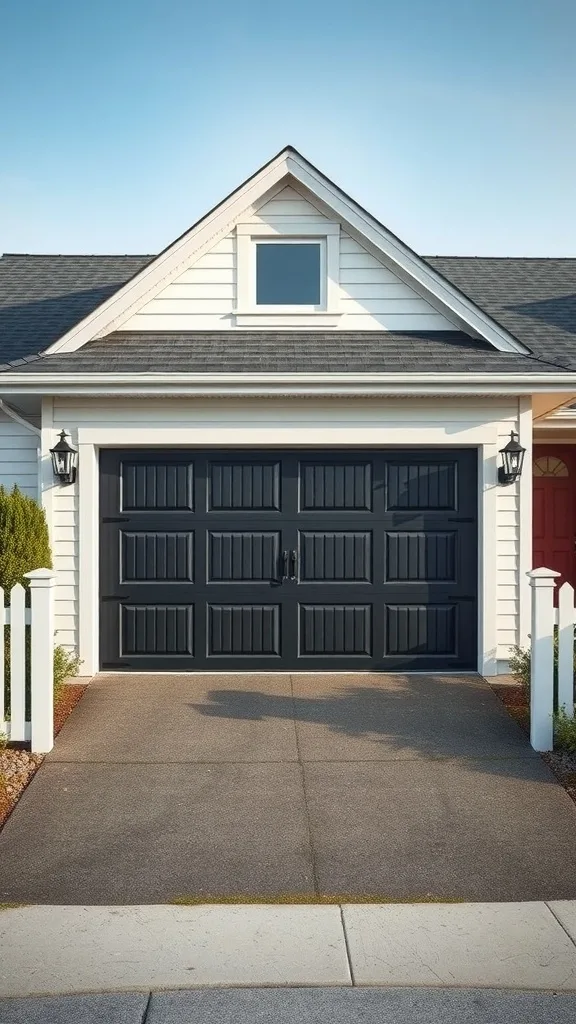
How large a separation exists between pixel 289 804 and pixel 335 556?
345cm

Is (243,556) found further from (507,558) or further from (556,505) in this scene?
(556,505)

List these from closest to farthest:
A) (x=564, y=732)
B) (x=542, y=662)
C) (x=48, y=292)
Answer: (x=564, y=732) → (x=542, y=662) → (x=48, y=292)

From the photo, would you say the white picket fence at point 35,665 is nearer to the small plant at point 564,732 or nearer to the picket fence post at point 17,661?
the picket fence post at point 17,661

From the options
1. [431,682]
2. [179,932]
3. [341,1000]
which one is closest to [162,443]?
[431,682]

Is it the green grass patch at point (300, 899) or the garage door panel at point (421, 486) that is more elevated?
the garage door panel at point (421, 486)

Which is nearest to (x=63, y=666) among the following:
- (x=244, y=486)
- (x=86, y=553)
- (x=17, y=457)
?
(x=86, y=553)

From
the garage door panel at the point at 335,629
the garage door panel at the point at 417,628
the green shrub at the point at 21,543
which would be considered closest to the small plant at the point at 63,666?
the green shrub at the point at 21,543

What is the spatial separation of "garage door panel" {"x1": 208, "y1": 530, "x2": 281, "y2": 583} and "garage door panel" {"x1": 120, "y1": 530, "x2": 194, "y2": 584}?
239mm

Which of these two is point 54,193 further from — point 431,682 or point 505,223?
point 431,682

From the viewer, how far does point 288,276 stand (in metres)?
8.95

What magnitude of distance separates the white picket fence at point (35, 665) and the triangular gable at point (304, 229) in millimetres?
3377

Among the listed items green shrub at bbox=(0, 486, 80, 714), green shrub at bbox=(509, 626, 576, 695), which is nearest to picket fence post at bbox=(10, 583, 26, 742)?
green shrub at bbox=(0, 486, 80, 714)

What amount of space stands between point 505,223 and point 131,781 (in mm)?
16610

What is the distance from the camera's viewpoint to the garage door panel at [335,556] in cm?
823
